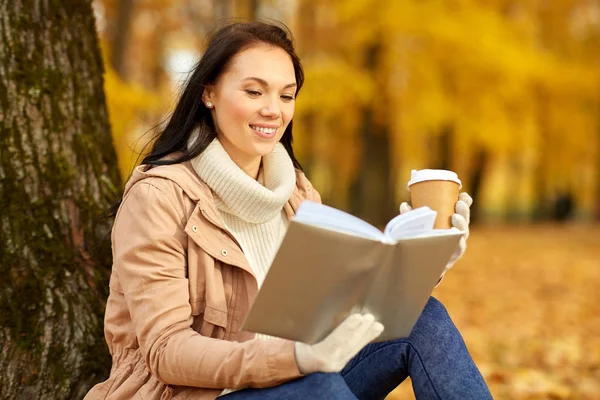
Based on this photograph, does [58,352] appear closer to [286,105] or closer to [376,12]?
[286,105]

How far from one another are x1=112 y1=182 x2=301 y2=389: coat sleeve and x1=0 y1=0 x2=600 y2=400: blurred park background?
1.69 feet

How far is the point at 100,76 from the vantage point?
2891 millimetres

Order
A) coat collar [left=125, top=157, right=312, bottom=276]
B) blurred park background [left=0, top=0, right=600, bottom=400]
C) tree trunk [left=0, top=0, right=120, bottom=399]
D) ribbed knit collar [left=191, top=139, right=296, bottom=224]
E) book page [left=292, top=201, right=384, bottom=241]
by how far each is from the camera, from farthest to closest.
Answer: blurred park background [left=0, top=0, right=600, bottom=400] < tree trunk [left=0, top=0, right=120, bottom=399] < ribbed knit collar [left=191, top=139, right=296, bottom=224] < coat collar [left=125, top=157, right=312, bottom=276] < book page [left=292, top=201, right=384, bottom=241]

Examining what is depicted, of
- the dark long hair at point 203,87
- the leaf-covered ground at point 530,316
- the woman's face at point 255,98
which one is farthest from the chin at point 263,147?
the leaf-covered ground at point 530,316

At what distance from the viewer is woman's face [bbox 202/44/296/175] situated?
2080 millimetres

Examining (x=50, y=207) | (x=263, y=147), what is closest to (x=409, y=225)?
(x=263, y=147)

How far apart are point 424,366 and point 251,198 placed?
679 millimetres

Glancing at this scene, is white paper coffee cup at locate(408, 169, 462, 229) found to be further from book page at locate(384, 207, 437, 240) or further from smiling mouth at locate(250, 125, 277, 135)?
smiling mouth at locate(250, 125, 277, 135)

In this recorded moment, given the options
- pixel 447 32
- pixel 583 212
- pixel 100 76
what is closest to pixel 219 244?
pixel 100 76

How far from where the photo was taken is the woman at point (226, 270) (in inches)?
68.1

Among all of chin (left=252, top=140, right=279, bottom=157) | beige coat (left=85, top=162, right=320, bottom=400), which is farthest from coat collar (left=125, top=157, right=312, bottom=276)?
chin (left=252, top=140, right=279, bottom=157)

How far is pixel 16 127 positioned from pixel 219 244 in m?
1.05

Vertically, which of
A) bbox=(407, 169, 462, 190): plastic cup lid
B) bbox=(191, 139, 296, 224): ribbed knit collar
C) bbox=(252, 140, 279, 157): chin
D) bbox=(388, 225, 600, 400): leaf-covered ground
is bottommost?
bbox=(388, 225, 600, 400): leaf-covered ground

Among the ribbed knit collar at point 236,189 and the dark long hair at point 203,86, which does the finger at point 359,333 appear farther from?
the dark long hair at point 203,86
